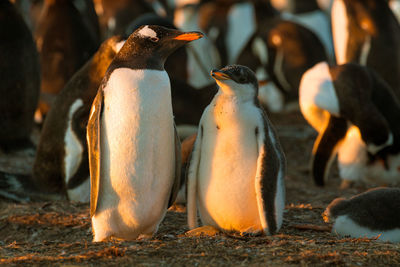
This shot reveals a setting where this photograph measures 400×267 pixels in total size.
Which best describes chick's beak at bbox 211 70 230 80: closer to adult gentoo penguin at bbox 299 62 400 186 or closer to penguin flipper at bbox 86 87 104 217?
penguin flipper at bbox 86 87 104 217

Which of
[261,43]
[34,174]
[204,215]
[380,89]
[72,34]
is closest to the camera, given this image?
[204,215]

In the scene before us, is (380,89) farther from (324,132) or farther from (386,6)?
(386,6)

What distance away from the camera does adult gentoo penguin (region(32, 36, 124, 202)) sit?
5598 millimetres

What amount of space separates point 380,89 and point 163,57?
3.23 m

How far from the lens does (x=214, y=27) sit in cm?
1424

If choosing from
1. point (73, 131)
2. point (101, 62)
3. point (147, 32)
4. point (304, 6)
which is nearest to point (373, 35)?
point (101, 62)

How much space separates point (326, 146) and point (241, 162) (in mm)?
2993

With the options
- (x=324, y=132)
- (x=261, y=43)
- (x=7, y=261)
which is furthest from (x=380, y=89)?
(x=261, y=43)

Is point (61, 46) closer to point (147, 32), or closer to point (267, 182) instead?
point (147, 32)

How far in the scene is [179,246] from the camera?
3.76 metres

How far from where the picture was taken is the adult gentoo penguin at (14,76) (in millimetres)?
7629

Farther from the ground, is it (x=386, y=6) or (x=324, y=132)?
(x=386, y=6)

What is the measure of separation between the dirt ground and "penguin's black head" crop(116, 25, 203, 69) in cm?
99

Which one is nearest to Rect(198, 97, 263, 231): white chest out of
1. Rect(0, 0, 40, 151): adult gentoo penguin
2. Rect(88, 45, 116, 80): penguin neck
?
A: Rect(88, 45, 116, 80): penguin neck
